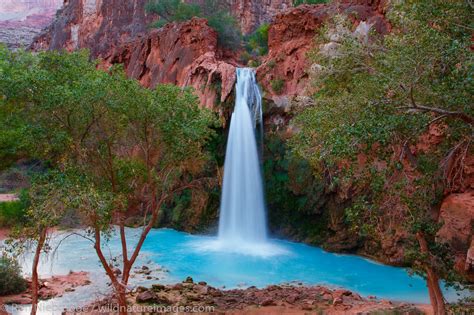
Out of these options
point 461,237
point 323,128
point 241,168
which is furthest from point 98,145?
point 241,168

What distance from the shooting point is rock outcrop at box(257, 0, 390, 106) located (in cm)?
2531

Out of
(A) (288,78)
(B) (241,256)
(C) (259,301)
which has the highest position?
(A) (288,78)

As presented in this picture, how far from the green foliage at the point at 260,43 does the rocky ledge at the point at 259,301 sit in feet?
90.8

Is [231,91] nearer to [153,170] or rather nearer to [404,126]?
[153,170]

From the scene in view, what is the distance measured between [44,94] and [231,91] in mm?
18497

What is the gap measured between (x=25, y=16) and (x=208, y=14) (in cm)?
8287

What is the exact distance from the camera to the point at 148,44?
119ft

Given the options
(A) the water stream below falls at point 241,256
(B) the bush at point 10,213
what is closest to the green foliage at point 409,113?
(A) the water stream below falls at point 241,256

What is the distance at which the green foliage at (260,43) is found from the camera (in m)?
38.2

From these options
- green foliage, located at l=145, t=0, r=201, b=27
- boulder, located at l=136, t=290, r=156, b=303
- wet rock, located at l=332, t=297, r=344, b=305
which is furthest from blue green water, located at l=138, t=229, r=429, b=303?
green foliage, located at l=145, t=0, r=201, b=27

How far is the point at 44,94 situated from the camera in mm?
8742

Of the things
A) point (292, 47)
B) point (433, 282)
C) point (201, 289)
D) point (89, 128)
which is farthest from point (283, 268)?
point (292, 47)

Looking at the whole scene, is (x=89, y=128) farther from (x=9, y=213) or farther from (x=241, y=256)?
(x=9, y=213)

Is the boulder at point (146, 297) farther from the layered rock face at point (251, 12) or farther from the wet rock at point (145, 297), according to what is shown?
the layered rock face at point (251, 12)
